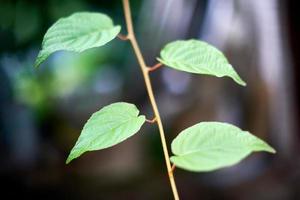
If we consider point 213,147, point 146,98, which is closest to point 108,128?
point 213,147

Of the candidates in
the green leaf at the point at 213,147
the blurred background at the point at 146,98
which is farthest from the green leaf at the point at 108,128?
the blurred background at the point at 146,98

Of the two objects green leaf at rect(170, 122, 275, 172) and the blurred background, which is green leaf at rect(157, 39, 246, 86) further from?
the blurred background

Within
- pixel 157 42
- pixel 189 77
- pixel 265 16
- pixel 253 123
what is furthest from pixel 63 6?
pixel 253 123

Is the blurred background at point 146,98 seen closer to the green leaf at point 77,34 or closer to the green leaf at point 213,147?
the green leaf at point 77,34

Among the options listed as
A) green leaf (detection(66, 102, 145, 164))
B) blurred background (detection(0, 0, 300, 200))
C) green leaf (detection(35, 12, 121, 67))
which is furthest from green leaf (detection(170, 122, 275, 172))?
blurred background (detection(0, 0, 300, 200))

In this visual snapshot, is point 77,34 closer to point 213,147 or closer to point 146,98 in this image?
point 213,147
